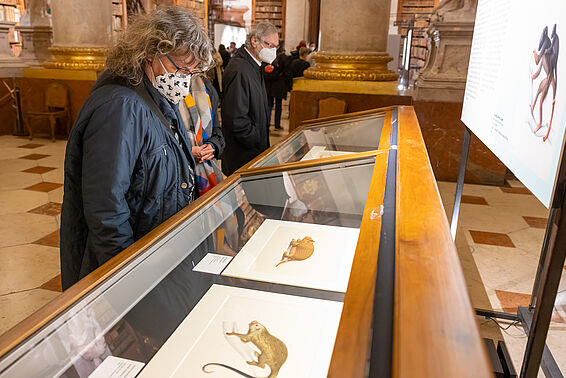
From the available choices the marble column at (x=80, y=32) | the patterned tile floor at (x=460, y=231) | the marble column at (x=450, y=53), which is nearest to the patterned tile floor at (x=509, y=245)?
the patterned tile floor at (x=460, y=231)

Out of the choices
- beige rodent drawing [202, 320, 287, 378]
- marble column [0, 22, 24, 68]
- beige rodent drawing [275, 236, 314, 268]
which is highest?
marble column [0, 22, 24, 68]

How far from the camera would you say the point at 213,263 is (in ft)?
4.74

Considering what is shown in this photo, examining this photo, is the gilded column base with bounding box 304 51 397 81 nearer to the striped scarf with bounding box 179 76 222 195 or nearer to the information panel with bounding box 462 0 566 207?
the striped scarf with bounding box 179 76 222 195

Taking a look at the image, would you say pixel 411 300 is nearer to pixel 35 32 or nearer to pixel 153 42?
pixel 153 42

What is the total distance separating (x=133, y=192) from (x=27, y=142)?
678cm

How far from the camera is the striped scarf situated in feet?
8.69

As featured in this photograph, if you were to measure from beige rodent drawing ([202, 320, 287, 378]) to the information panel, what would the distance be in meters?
0.89

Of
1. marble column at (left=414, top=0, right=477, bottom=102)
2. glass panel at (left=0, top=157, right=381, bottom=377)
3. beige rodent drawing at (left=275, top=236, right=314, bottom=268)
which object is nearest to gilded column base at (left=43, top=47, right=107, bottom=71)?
marble column at (left=414, top=0, right=477, bottom=102)

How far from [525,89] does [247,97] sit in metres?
2.18

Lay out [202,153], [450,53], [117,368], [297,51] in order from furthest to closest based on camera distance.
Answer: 1. [297,51]
2. [450,53]
3. [202,153]
4. [117,368]

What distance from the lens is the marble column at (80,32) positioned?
23.6 ft

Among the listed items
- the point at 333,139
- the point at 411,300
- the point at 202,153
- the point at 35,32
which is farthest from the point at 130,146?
the point at 35,32

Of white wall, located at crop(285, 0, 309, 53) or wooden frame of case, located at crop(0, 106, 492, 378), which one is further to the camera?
white wall, located at crop(285, 0, 309, 53)

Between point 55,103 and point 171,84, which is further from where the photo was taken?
point 55,103
